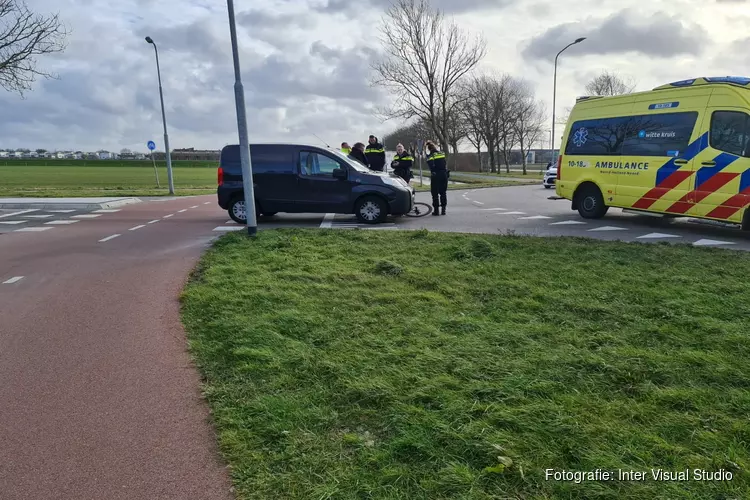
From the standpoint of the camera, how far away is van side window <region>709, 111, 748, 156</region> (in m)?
8.78

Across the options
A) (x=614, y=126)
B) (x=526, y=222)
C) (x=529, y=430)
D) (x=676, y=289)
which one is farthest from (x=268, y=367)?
(x=614, y=126)

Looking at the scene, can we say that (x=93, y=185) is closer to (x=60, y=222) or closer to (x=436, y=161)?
(x=60, y=222)

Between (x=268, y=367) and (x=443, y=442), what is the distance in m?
1.43

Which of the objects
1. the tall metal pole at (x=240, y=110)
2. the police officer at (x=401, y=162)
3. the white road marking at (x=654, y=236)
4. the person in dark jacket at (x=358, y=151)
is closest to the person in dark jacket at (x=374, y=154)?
the police officer at (x=401, y=162)

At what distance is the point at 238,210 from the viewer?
38.3 feet

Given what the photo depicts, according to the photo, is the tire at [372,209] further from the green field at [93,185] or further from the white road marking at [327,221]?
the green field at [93,185]

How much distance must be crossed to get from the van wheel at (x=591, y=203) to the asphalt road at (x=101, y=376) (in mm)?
2598

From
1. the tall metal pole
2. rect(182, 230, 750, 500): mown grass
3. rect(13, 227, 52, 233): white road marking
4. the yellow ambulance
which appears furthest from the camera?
rect(13, 227, 52, 233): white road marking

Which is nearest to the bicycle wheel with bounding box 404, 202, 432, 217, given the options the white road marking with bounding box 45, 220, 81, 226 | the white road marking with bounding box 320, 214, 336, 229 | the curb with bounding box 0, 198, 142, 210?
the white road marking with bounding box 320, 214, 336, 229

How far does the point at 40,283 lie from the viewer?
244 inches

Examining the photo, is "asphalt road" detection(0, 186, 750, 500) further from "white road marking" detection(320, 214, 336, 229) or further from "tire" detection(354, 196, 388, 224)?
"tire" detection(354, 196, 388, 224)

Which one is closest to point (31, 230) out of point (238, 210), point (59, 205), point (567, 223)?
point (238, 210)

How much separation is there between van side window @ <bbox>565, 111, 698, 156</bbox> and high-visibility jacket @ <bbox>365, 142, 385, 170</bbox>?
5.61 metres

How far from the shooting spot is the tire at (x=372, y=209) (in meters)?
11.3
